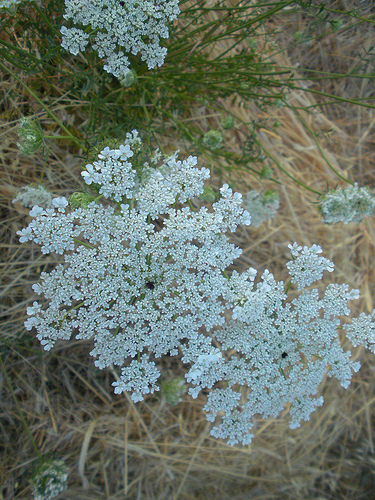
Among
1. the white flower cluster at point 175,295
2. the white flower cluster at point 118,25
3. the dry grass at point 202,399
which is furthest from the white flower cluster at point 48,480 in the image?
the white flower cluster at point 118,25

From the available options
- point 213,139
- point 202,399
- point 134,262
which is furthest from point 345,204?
point 202,399

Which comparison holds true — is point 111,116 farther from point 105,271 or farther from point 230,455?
point 230,455

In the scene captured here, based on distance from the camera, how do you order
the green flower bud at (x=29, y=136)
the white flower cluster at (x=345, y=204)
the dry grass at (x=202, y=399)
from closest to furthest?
the green flower bud at (x=29, y=136) → the white flower cluster at (x=345, y=204) → the dry grass at (x=202, y=399)

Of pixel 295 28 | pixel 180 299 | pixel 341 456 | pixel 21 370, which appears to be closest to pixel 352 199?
pixel 180 299

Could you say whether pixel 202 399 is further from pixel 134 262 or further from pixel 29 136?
pixel 29 136

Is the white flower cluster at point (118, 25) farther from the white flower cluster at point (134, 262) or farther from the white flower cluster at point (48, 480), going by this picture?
the white flower cluster at point (48, 480)

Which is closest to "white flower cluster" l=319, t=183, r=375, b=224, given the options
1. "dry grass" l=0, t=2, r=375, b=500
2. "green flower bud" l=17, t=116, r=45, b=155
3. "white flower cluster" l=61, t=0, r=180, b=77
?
"dry grass" l=0, t=2, r=375, b=500


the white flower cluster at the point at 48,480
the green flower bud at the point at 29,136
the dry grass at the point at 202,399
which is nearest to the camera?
the green flower bud at the point at 29,136
